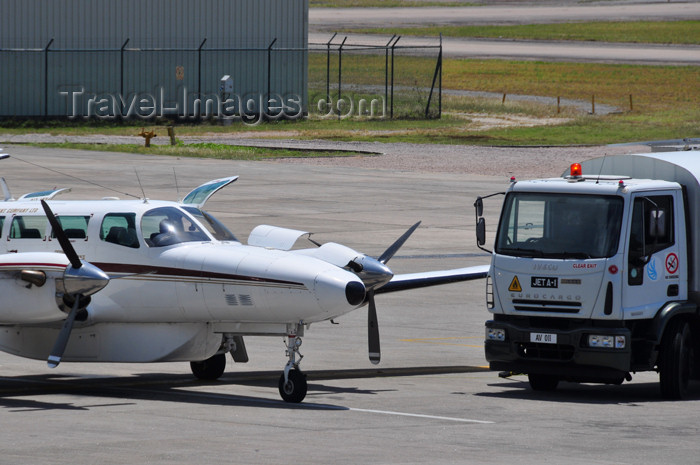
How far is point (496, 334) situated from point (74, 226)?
601cm

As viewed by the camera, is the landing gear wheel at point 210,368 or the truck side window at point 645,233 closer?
the truck side window at point 645,233

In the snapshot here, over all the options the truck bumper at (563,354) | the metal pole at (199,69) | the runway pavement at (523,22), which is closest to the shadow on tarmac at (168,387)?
the truck bumper at (563,354)

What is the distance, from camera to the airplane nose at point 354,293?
16062mm

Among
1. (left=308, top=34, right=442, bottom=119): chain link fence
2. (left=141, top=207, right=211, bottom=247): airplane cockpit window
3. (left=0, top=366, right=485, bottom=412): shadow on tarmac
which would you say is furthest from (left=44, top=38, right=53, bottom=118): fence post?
(left=141, top=207, right=211, bottom=247): airplane cockpit window

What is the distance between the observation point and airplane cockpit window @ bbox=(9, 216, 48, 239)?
18.1m

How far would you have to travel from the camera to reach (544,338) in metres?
17.5

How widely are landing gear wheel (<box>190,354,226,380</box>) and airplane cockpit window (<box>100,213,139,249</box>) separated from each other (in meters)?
2.21

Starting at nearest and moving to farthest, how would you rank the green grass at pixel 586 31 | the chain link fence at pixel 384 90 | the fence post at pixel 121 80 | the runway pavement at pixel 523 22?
the fence post at pixel 121 80, the chain link fence at pixel 384 90, the runway pavement at pixel 523 22, the green grass at pixel 586 31

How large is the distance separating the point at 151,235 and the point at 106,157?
1473 inches

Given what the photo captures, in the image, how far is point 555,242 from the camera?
1770 centimetres

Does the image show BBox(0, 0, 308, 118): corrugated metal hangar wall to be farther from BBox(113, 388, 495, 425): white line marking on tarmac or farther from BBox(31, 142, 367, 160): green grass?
BBox(113, 388, 495, 425): white line marking on tarmac

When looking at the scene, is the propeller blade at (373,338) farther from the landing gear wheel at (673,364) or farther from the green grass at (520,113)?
the green grass at (520,113)

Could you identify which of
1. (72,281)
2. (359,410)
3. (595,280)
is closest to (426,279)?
(595,280)

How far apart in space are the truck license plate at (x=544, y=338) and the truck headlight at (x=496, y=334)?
0.41m
